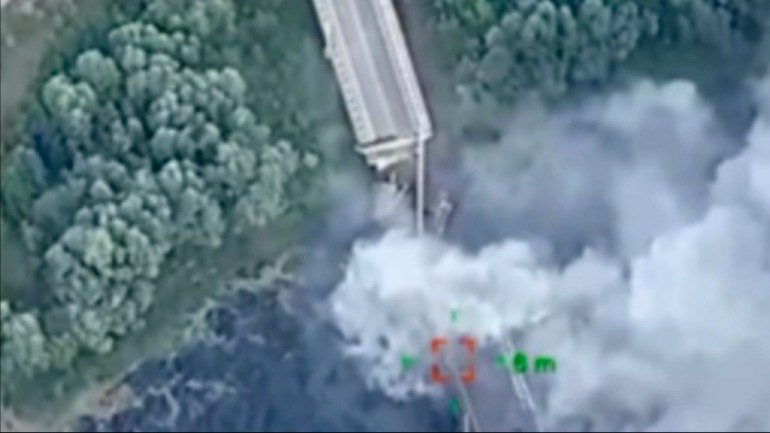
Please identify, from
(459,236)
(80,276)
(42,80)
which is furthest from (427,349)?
(42,80)

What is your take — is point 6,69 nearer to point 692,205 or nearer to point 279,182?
point 279,182

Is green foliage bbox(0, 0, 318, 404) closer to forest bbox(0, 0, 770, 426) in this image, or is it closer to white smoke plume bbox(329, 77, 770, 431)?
forest bbox(0, 0, 770, 426)

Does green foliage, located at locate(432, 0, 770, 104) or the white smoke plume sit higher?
green foliage, located at locate(432, 0, 770, 104)

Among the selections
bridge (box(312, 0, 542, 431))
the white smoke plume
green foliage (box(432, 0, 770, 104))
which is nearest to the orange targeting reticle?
the white smoke plume

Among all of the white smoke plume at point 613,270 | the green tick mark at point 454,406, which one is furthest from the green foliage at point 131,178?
the green tick mark at point 454,406

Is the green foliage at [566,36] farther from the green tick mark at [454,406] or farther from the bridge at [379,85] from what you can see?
the green tick mark at [454,406]
